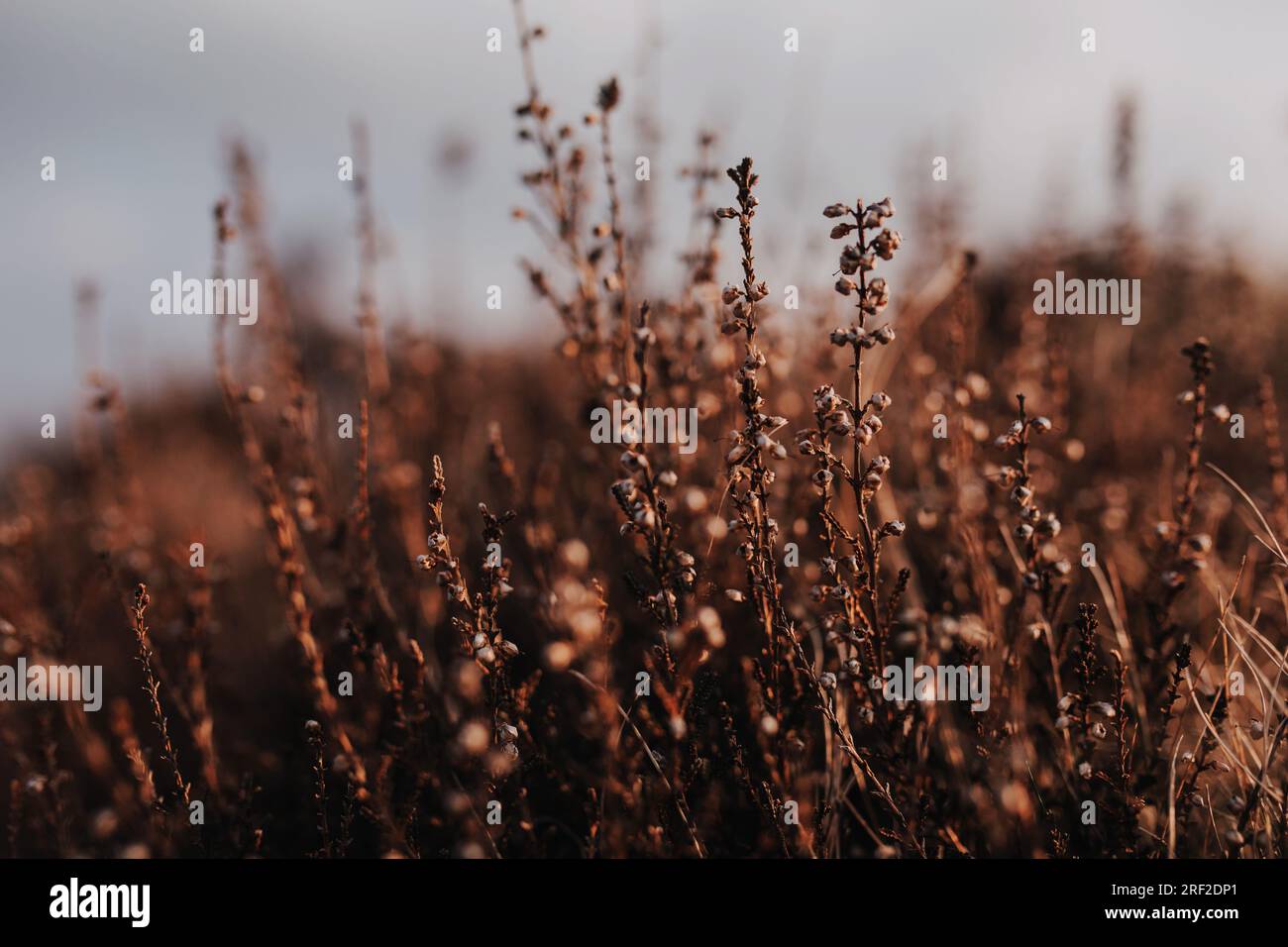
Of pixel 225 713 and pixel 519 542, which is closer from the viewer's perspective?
pixel 225 713

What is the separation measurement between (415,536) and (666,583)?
185 cm

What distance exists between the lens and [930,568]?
126 inches

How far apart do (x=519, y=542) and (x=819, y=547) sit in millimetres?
1445

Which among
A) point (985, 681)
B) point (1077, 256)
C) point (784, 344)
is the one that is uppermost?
point (1077, 256)

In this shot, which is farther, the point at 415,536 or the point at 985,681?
the point at 415,536
